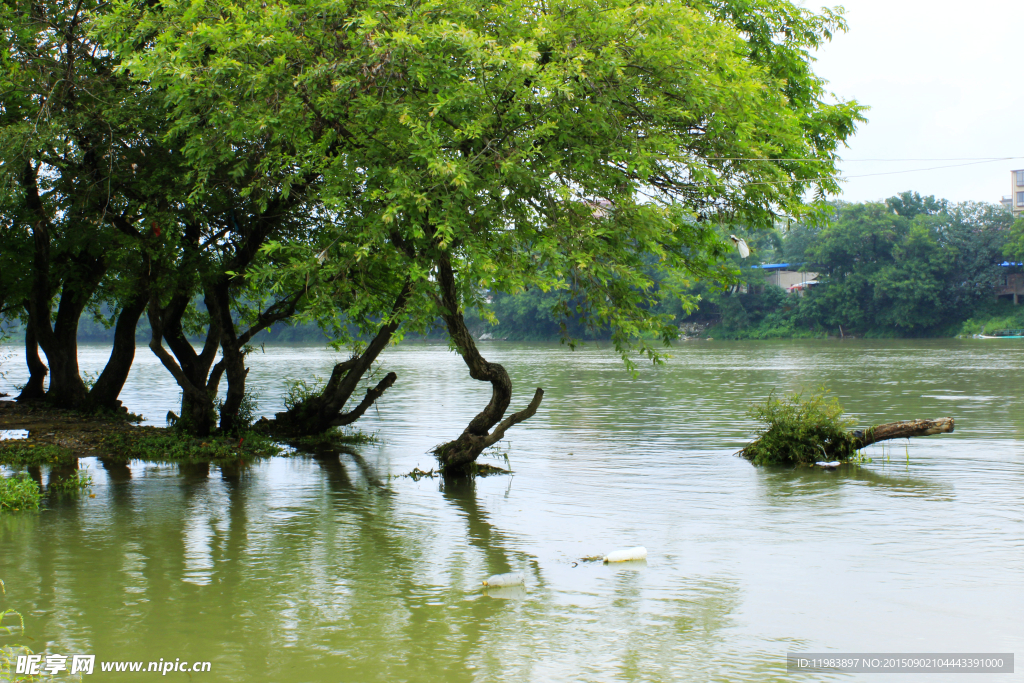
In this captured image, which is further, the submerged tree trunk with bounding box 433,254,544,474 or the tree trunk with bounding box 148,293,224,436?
the tree trunk with bounding box 148,293,224,436

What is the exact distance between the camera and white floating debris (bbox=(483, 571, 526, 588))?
853cm

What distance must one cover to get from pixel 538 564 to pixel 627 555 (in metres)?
0.92

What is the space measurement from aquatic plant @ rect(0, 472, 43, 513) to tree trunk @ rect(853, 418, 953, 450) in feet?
40.3

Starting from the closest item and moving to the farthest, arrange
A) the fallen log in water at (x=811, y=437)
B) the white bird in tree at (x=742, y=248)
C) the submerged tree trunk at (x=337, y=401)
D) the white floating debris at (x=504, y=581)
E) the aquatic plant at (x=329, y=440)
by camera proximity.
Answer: the white floating debris at (x=504, y=581) → the white bird in tree at (x=742, y=248) → the fallen log in water at (x=811, y=437) → the submerged tree trunk at (x=337, y=401) → the aquatic plant at (x=329, y=440)

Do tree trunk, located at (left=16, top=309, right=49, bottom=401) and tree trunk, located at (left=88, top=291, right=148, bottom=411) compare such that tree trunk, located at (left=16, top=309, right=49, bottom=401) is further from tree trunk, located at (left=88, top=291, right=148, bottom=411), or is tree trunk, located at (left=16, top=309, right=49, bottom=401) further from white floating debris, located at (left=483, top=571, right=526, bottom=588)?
white floating debris, located at (left=483, top=571, right=526, bottom=588)

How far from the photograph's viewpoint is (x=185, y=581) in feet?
29.0

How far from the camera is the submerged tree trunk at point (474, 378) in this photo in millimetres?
12562

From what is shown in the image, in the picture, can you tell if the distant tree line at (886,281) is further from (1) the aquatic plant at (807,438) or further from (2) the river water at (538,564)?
(2) the river water at (538,564)

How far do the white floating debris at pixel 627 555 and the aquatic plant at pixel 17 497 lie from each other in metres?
7.47

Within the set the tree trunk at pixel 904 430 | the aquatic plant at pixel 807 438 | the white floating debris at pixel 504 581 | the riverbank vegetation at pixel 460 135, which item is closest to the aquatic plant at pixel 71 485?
the riverbank vegetation at pixel 460 135

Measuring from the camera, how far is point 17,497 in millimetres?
11539

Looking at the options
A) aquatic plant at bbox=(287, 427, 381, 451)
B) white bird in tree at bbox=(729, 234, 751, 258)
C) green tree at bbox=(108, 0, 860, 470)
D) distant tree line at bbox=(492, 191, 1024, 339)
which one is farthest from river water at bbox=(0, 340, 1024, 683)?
distant tree line at bbox=(492, 191, 1024, 339)

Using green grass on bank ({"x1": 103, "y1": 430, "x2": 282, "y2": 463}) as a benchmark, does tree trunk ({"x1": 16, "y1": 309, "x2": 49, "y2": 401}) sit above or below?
above

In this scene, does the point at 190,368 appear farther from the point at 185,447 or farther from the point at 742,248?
the point at 742,248
